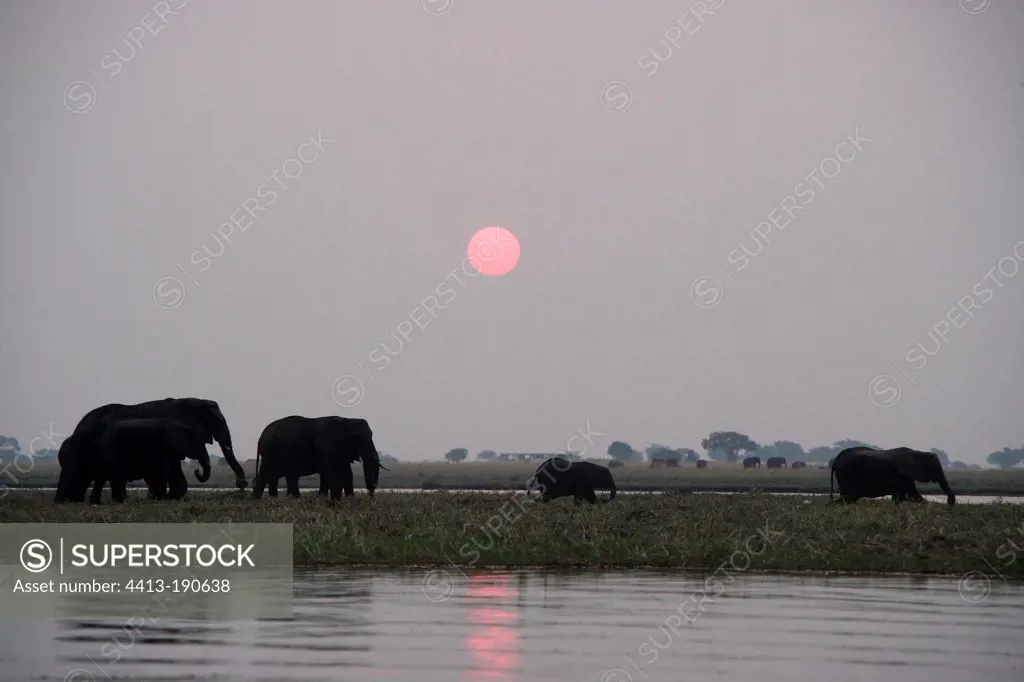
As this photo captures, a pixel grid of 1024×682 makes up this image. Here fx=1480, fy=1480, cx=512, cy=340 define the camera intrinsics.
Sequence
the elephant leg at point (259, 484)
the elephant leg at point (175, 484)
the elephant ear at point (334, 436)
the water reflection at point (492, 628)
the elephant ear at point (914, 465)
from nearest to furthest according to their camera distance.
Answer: the water reflection at point (492, 628) < the elephant leg at point (175, 484) < the elephant ear at point (334, 436) < the elephant leg at point (259, 484) < the elephant ear at point (914, 465)

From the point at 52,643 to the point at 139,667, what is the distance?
1989 mm

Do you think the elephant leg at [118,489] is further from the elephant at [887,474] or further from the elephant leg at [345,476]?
the elephant at [887,474]

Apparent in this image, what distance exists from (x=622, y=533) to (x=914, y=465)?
21.1m

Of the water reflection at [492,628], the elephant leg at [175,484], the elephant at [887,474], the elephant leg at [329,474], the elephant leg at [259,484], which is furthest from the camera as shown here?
the elephant at [887,474]

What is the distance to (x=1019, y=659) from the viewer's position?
13.9 meters

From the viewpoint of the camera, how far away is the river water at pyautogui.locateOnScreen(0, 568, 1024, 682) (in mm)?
12766

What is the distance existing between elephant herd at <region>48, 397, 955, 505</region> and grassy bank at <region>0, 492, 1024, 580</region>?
352cm

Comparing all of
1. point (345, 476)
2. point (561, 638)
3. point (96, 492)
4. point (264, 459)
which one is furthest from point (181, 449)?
point (561, 638)

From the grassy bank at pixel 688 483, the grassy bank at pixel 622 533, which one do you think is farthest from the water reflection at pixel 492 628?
the grassy bank at pixel 688 483

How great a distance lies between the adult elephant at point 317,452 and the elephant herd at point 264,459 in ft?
0.09

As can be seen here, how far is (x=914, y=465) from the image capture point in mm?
45594

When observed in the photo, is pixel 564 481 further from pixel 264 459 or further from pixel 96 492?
pixel 96 492

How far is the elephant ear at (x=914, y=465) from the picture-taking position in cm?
4541

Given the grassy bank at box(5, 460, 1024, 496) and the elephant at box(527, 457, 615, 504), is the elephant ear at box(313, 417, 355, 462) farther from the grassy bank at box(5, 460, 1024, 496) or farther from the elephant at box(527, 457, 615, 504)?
the grassy bank at box(5, 460, 1024, 496)
